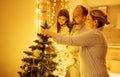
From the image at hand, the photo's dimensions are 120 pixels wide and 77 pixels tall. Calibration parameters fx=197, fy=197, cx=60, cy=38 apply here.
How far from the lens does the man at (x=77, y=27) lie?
2117 millimetres

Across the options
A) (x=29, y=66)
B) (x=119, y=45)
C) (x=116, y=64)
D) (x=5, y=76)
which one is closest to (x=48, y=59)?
(x=29, y=66)

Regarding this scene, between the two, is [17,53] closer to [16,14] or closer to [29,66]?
[16,14]

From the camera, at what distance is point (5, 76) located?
268 cm

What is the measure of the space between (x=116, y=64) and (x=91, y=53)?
7.06 ft

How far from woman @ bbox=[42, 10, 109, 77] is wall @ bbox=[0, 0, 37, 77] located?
3.81ft

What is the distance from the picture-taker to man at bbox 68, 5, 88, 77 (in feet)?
6.95

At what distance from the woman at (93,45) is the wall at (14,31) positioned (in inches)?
45.7

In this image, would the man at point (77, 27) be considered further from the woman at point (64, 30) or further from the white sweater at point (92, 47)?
the white sweater at point (92, 47)

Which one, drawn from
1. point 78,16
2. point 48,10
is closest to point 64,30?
point 78,16

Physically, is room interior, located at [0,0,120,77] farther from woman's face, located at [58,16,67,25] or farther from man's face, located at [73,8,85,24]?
man's face, located at [73,8,85,24]

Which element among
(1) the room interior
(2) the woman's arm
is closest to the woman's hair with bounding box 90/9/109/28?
(2) the woman's arm

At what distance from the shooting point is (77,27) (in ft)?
7.22

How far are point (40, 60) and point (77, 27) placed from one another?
0.56 meters

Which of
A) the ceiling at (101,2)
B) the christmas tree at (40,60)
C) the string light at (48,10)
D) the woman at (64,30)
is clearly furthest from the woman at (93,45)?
the ceiling at (101,2)
